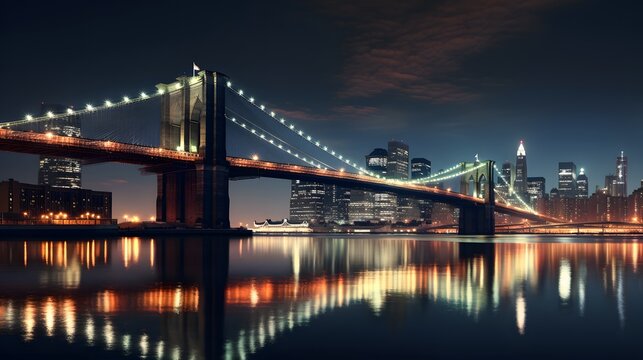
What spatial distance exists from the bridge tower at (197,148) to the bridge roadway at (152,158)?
2140mm

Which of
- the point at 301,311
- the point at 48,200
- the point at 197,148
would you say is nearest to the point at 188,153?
the point at 197,148

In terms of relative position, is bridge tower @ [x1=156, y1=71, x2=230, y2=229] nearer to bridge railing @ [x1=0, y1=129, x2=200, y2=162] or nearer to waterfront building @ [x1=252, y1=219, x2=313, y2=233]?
bridge railing @ [x1=0, y1=129, x2=200, y2=162]

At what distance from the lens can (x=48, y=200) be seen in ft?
532

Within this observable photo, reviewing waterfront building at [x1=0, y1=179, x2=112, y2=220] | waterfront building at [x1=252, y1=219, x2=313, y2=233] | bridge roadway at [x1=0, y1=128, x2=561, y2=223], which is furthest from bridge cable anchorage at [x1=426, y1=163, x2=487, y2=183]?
waterfront building at [x1=0, y1=179, x2=112, y2=220]

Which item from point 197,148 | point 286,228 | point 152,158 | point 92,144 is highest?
point 197,148

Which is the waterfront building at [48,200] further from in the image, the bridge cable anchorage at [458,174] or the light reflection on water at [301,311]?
the light reflection on water at [301,311]

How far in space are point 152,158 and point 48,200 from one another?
111 m

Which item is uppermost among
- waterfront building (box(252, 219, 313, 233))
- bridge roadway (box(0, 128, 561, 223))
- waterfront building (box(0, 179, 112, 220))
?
bridge roadway (box(0, 128, 561, 223))

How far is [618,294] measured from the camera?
17.4 metres

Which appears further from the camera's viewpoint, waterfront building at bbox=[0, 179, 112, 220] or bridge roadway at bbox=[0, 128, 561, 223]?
waterfront building at bbox=[0, 179, 112, 220]

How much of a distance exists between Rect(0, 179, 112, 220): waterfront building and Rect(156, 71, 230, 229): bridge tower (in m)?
76.5

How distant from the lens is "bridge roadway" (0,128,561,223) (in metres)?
58.1

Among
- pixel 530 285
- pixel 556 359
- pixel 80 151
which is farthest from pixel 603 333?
pixel 80 151

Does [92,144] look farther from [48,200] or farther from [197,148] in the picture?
[48,200]
